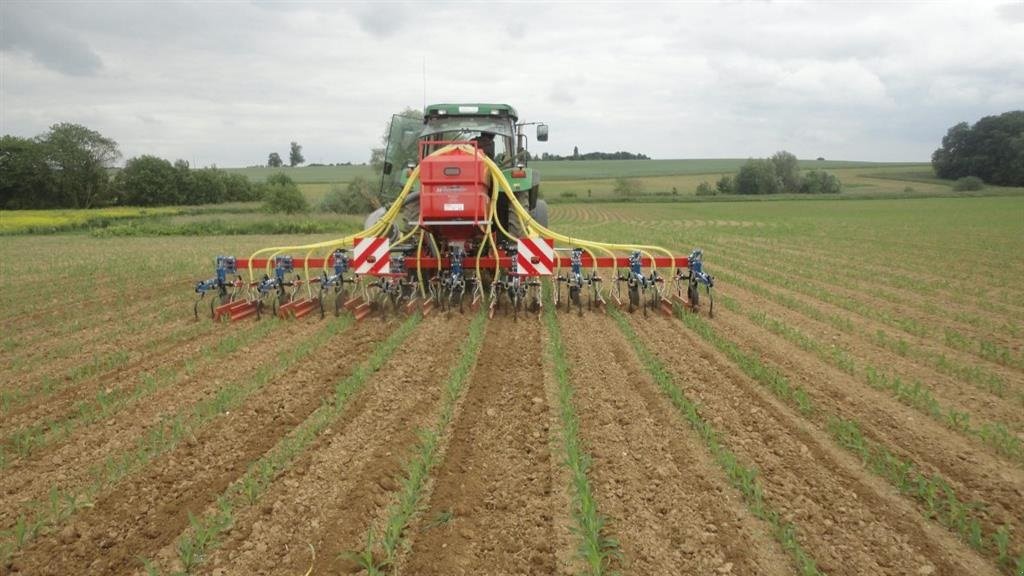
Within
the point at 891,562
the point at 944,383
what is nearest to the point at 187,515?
the point at 891,562

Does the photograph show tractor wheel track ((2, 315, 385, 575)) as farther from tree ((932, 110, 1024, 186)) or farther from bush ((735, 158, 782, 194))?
tree ((932, 110, 1024, 186))

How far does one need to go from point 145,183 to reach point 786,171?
49571 mm

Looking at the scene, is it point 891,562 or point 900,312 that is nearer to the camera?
point 891,562

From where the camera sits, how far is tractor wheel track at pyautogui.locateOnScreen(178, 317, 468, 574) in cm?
277

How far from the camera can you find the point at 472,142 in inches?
360

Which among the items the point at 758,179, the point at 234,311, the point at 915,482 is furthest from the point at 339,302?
the point at 758,179

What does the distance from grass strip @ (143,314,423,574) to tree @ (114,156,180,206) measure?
39.7 metres

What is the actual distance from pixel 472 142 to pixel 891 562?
24.5ft

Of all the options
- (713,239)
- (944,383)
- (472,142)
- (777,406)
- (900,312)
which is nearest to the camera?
(777,406)

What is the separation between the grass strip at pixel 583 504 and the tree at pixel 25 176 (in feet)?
139

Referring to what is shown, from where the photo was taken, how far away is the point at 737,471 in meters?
3.49

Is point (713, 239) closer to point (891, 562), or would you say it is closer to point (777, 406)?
point (777, 406)

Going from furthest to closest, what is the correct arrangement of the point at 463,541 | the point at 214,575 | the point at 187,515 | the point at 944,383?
the point at 944,383, the point at 187,515, the point at 463,541, the point at 214,575

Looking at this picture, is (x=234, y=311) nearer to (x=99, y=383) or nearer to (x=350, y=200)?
(x=99, y=383)
